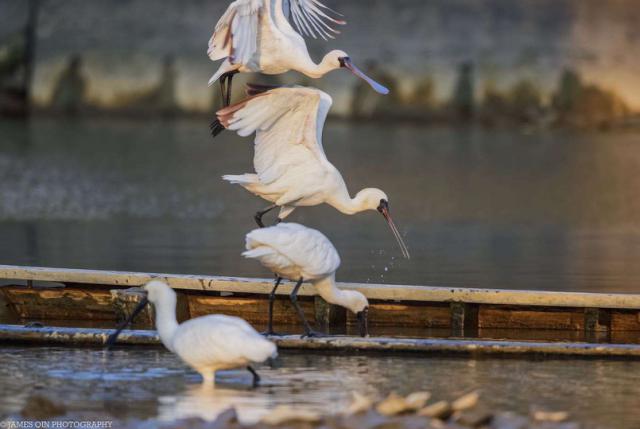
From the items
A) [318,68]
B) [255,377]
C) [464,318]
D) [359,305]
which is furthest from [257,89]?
[255,377]


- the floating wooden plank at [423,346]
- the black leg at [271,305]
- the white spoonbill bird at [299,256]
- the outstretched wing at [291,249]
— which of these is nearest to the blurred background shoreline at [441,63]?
the black leg at [271,305]

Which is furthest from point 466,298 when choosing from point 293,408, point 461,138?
point 461,138

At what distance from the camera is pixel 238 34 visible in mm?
12336

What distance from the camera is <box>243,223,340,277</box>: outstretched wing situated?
1031 cm

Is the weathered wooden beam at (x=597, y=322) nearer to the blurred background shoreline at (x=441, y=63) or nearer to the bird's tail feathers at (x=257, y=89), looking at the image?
the bird's tail feathers at (x=257, y=89)

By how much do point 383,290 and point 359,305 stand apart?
74 cm

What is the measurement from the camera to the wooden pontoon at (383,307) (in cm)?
1157

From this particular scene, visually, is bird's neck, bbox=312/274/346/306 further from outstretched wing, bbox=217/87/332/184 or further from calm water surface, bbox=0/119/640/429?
outstretched wing, bbox=217/87/332/184

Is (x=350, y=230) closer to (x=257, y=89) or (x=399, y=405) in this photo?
(x=257, y=89)

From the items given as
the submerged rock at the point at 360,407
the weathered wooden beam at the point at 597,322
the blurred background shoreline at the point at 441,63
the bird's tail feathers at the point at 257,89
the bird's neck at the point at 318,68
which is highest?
the blurred background shoreline at the point at 441,63

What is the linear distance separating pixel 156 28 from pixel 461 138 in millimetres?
7348

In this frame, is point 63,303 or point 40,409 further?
point 63,303

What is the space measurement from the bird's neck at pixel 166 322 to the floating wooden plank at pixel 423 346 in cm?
96

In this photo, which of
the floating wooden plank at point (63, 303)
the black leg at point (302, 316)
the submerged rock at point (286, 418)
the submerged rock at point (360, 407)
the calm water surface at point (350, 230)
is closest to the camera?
the submerged rock at point (286, 418)
